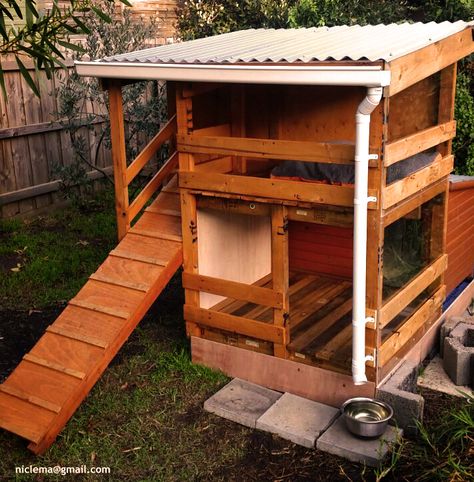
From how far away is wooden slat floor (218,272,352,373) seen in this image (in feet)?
18.3

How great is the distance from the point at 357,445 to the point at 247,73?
273cm

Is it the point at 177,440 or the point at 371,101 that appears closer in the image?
the point at 371,101

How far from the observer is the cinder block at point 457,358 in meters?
5.85

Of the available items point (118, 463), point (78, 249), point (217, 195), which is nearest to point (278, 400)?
point (118, 463)

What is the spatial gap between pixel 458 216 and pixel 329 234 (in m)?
Answer: 1.30

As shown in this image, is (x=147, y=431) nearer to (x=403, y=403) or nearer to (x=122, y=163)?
(x=403, y=403)

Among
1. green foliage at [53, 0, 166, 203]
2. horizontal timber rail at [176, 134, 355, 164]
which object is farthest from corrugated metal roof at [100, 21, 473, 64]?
green foliage at [53, 0, 166, 203]

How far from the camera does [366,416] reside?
A: 5090mm

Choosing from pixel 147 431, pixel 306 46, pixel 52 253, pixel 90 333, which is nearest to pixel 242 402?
pixel 147 431

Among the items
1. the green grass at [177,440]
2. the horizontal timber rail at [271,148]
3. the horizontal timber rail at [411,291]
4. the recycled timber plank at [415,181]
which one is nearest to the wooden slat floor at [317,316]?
the horizontal timber rail at [411,291]

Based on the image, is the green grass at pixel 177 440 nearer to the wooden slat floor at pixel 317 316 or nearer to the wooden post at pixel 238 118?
the wooden slat floor at pixel 317 316

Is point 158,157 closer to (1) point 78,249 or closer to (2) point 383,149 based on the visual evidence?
(1) point 78,249

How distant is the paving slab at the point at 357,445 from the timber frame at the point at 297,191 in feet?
1.44

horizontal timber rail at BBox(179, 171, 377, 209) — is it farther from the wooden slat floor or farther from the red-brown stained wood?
the red-brown stained wood
